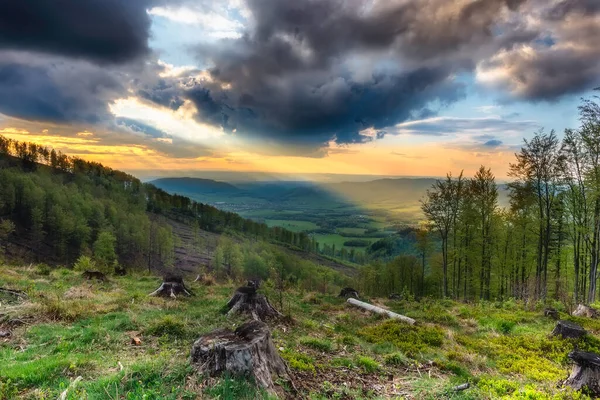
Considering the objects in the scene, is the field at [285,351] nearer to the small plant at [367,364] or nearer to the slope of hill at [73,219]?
the small plant at [367,364]

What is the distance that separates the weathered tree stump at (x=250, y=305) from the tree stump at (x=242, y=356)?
17.6ft

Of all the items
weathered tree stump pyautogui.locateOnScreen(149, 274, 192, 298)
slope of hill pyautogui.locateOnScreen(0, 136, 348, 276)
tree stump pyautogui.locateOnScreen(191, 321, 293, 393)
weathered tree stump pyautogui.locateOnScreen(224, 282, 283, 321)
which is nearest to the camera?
tree stump pyautogui.locateOnScreen(191, 321, 293, 393)

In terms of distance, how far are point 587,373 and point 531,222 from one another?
969 inches

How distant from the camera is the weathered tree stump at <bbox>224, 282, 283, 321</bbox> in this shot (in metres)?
11.6

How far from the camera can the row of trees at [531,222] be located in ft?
76.5

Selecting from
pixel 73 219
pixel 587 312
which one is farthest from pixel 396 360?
pixel 73 219

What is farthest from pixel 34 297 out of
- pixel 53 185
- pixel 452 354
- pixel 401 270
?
pixel 53 185

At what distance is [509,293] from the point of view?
35219 mm

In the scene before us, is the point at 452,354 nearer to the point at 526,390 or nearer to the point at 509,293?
the point at 526,390

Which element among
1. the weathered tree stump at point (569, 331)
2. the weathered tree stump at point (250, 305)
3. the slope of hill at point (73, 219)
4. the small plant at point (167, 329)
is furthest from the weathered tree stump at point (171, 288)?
the slope of hill at point (73, 219)

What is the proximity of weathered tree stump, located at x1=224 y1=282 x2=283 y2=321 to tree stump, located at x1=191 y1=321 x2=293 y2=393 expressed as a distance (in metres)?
5.35

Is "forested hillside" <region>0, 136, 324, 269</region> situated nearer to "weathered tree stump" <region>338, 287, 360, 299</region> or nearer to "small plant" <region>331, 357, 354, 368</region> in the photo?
"weathered tree stump" <region>338, 287, 360, 299</region>

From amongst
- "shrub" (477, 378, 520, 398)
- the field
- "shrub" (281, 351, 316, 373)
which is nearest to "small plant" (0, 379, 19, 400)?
the field

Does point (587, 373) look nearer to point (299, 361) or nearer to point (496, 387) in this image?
point (496, 387)
